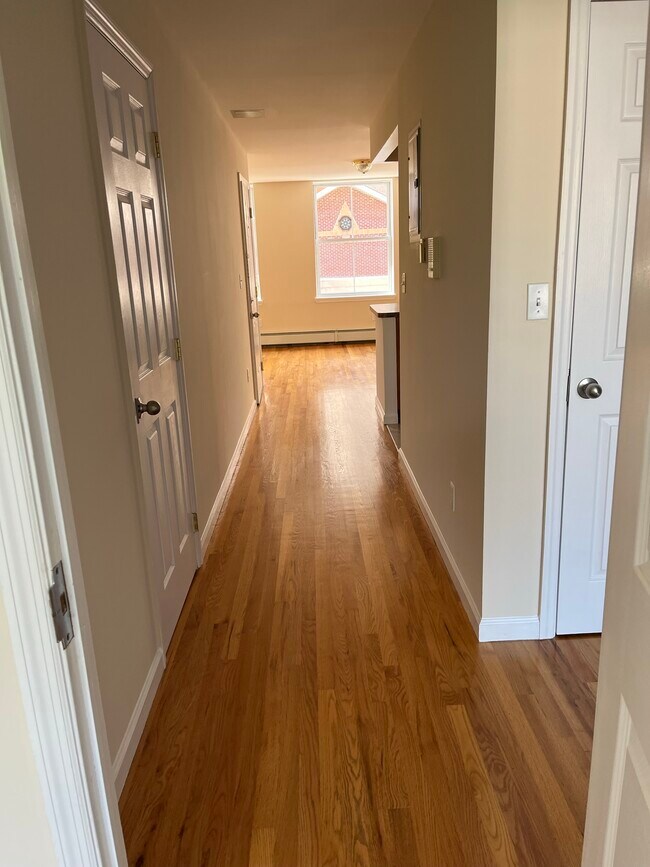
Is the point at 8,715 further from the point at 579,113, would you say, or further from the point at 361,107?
the point at 361,107

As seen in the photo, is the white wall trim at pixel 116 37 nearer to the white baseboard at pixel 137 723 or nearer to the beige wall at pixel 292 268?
the white baseboard at pixel 137 723

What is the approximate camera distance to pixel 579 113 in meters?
1.94

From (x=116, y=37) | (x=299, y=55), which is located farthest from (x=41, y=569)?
(x=299, y=55)

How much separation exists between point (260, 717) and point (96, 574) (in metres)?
0.77

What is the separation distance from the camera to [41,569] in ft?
2.47

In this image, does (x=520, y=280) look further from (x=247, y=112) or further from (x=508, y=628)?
(x=247, y=112)

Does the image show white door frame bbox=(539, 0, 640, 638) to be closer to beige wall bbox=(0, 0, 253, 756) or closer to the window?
beige wall bbox=(0, 0, 253, 756)

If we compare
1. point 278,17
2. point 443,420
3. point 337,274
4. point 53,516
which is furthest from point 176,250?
point 337,274

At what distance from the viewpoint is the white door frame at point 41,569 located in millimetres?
689

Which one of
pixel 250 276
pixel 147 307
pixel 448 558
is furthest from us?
pixel 250 276

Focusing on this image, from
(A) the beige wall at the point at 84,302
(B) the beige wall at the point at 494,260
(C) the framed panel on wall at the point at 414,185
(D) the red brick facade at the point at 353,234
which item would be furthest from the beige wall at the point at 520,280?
(D) the red brick facade at the point at 353,234

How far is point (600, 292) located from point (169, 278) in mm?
1689

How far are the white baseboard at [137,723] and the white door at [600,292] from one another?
4.80ft

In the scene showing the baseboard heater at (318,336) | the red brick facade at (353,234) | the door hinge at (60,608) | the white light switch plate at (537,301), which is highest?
the red brick facade at (353,234)
